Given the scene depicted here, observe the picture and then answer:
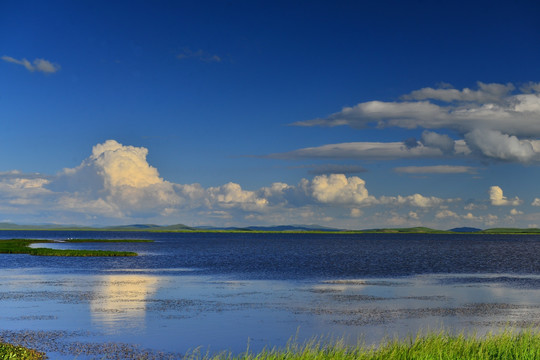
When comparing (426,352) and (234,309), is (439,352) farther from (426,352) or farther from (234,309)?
(234,309)

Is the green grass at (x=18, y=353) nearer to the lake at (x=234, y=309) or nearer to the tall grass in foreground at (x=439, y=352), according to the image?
the lake at (x=234, y=309)

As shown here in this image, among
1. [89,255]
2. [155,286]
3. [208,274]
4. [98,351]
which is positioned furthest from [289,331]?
[89,255]

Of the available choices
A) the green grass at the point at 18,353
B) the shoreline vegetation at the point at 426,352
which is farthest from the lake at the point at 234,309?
the shoreline vegetation at the point at 426,352

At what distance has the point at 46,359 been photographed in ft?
86.7

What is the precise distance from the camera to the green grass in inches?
950

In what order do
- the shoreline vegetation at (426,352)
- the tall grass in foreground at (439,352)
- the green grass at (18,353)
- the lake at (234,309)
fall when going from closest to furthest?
the tall grass in foreground at (439,352)
the shoreline vegetation at (426,352)
the green grass at (18,353)
the lake at (234,309)

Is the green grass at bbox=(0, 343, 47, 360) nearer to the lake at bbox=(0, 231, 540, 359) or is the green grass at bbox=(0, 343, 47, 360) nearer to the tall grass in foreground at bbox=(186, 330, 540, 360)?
the lake at bbox=(0, 231, 540, 359)

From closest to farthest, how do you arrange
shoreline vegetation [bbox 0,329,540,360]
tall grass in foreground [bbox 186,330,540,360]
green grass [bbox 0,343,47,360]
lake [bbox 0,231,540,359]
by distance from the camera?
tall grass in foreground [bbox 186,330,540,360]
shoreline vegetation [bbox 0,329,540,360]
green grass [bbox 0,343,47,360]
lake [bbox 0,231,540,359]

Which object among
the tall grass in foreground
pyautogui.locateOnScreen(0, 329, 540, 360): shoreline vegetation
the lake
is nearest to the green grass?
pyautogui.locateOnScreen(0, 329, 540, 360): shoreline vegetation

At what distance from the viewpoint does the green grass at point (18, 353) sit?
24.1m

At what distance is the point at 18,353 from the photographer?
25469 mm

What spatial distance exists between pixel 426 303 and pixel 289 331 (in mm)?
16899

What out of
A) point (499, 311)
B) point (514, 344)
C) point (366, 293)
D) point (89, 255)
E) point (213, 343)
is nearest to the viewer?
Result: point (514, 344)

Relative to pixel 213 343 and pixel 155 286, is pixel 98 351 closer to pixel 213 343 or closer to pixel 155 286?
pixel 213 343
